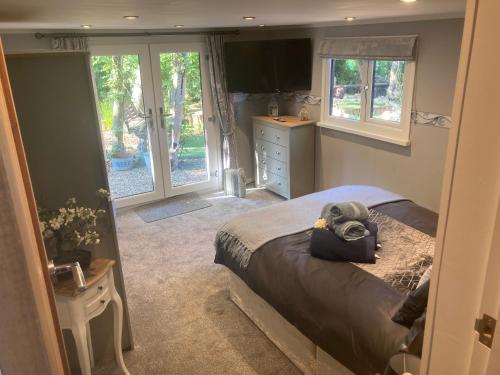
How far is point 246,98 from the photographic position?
5.23 metres

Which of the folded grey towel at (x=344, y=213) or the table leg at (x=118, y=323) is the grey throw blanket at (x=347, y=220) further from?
the table leg at (x=118, y=323)

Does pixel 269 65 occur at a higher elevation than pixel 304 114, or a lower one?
higher

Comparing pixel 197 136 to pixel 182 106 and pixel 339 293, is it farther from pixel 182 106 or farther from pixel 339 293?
pixel 339 293

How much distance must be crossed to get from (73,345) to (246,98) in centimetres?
369

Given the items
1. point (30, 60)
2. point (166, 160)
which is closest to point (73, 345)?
point (30, 60)

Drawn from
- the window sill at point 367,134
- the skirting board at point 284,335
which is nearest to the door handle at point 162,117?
the window sill at point 367,134

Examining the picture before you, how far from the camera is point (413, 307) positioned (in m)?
1.73

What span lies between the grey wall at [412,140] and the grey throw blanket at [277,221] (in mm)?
756

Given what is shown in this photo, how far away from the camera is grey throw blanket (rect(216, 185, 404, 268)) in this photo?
266cm

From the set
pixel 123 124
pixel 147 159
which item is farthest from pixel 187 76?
pixel 147 159

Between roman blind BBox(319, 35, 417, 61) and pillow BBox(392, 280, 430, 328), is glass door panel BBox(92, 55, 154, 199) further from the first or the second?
pillow BBox(392, 280, 430, 328)

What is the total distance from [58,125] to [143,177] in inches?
114

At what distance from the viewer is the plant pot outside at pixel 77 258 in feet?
6.71

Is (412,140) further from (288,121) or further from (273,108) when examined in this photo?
(273,108)
